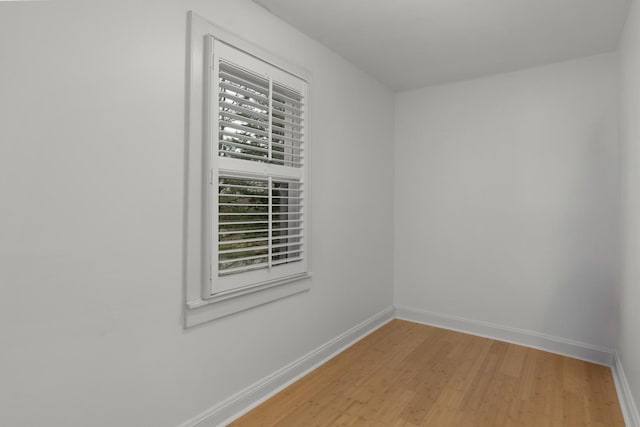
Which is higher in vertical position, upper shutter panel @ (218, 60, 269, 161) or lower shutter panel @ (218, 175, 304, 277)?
upper shutter panel @ (218, 60, 269, 161)

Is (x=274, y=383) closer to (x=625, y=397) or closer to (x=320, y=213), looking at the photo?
(x=320, y=213)

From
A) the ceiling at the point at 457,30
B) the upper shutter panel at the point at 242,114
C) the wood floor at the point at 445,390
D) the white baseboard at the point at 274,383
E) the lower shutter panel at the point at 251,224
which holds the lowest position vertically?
the wood floor at the point at 445,390

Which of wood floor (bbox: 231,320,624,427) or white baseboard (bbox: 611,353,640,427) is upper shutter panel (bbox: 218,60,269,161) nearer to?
wood floor (bbox: 231,320,624,427)

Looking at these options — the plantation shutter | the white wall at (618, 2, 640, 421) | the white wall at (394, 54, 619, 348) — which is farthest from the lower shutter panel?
the white wall at (618, 2, 640, 421)

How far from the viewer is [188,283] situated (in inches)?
71.7

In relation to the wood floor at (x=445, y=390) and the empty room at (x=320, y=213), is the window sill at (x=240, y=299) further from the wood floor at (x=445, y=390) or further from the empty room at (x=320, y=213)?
the wood floor at (x=445, y=390)

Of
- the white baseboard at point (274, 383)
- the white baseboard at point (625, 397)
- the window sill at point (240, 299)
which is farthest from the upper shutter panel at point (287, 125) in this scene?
the white baseboard at point (625, 397)

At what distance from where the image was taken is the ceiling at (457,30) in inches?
88.9

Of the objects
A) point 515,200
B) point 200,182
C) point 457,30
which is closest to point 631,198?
point 515,200

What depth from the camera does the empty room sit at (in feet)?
4.60

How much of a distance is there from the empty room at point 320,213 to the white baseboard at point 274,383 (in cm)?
2

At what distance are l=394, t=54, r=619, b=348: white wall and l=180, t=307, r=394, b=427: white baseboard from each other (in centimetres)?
107

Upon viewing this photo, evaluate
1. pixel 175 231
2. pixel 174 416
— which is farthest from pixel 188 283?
pixel 174 416

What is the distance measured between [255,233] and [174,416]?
3.45 ft
